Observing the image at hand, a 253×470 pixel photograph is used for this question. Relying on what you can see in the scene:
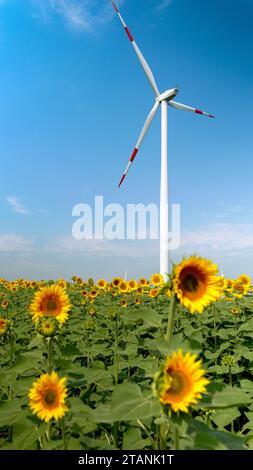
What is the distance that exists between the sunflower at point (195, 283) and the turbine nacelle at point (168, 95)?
768 inches

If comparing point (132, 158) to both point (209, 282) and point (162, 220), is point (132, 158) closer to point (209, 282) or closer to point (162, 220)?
point (162, 220)

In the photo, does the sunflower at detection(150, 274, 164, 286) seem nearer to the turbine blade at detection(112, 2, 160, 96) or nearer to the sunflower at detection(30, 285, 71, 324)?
the sunflower at detection(30, 285, 71, 324)

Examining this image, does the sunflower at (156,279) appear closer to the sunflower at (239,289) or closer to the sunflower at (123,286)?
the sunflower at (123,286)

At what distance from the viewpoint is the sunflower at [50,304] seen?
9.43 ft

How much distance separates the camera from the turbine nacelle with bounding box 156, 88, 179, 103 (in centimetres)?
1997

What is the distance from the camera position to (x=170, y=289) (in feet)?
6.52

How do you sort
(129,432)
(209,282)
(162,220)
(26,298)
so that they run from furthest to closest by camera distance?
(162,220), (26,298), (129,432), (209,282)

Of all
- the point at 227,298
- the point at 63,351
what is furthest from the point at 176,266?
the point at 227,298

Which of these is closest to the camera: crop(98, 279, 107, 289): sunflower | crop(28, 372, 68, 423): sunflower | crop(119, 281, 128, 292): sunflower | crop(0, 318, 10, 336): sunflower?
crop(28, 372, 68, 423): sunflower

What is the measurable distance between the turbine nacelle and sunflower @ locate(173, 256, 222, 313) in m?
19.5

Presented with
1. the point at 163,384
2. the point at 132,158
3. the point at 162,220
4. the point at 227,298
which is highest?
the point at 132,158

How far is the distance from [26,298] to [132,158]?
404 inches

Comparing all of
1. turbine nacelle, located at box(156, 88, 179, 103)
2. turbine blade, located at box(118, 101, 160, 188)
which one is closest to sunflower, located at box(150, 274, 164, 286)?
turbine blade, located at box(118, 101, 160, 188)

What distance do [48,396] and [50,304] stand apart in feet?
2.78
